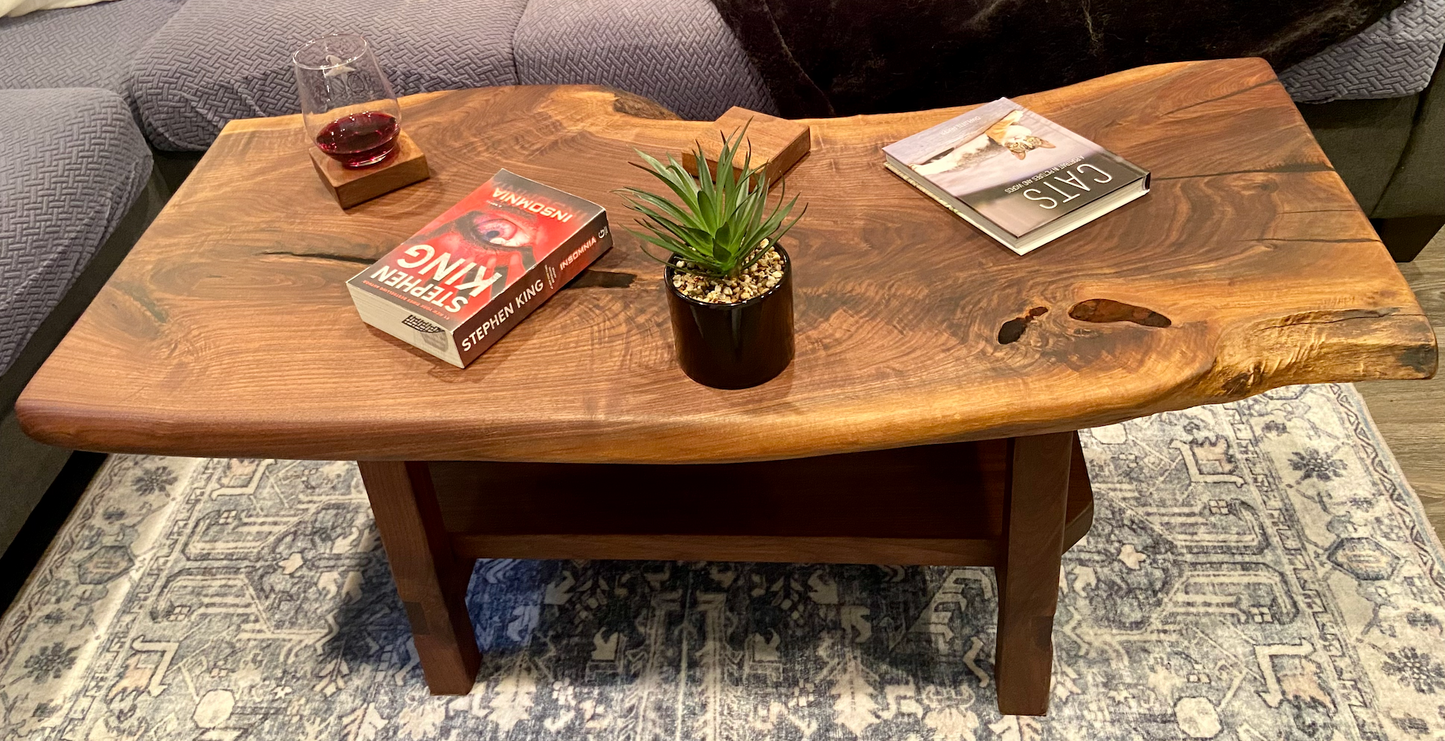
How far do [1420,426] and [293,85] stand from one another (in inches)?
74.0

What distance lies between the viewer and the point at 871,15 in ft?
5.29

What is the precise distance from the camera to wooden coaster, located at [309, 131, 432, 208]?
3.66 ft

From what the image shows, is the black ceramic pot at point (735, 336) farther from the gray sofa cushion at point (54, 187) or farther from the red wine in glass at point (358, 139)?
the gray sofa cushion at point (54, 187)

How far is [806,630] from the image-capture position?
4.21 ft

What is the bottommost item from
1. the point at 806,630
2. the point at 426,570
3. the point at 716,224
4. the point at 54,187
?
the point at 806,630

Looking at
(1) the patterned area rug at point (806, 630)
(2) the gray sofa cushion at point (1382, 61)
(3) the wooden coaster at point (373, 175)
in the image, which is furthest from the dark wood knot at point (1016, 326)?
(2) the gray sofa cushion at point (1382, 61)

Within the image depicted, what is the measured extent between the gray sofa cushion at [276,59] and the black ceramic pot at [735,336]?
1.03m

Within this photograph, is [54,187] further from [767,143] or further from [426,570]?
[767,143]

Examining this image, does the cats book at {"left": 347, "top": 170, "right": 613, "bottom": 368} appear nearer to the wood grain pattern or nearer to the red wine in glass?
the wood grain pattern

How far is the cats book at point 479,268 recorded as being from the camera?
2.96 ft

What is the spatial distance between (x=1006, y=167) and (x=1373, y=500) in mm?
774

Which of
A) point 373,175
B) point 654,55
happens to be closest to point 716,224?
point 373,175

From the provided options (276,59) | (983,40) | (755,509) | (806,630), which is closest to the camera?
(755,509)

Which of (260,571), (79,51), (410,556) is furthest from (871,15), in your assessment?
(79,51)
